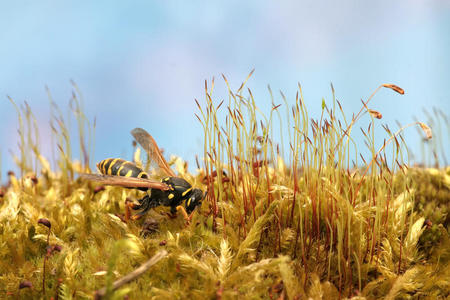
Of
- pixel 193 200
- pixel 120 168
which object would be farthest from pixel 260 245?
pixel 120 168

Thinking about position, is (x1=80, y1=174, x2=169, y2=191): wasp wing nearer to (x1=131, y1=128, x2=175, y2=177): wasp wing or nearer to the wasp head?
the wasp head

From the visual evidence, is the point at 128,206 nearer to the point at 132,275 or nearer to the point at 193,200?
the point at 193,200

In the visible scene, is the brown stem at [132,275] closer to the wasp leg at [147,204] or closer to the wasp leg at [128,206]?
the wasp leg at [128,206]

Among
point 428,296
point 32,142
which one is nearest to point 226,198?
point 428,296

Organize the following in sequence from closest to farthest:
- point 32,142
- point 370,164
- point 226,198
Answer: point 370,164 < point 226,198 < point 32,142

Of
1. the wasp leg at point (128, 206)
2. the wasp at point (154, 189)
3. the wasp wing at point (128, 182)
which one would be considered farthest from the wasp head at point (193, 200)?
the wasp leg at point (128, 206)

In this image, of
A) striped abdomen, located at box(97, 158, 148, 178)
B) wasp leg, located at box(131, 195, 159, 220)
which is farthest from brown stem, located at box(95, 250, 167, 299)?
striped abdomen, located at box(97, 158, 148, 178)

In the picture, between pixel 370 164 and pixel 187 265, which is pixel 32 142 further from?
pixel 370 164
